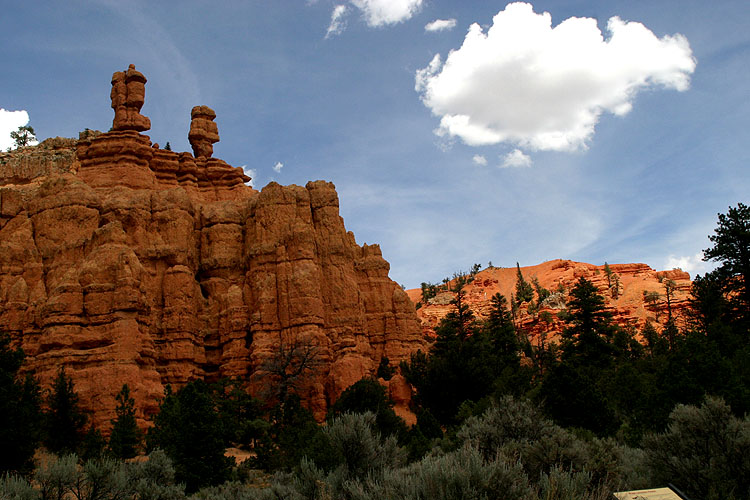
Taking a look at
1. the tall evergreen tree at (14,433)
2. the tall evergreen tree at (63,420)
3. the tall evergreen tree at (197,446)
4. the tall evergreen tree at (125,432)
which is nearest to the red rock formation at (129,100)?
the tall evergreen tree at (63,420)

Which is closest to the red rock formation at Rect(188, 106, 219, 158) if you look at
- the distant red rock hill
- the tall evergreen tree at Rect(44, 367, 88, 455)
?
the tall evergreen tree at Rect(44, 367, 88, 455)

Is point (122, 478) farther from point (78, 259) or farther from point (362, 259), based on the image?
point (362, 259)

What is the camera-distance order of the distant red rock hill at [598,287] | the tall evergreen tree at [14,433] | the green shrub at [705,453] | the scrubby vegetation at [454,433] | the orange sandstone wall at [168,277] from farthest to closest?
the distant red rock hill at [598,287] → the orange sandstone wall at [168,277] → the tall evergreen tree at [14,433] → the green shrub at [705,453] → the scrubby vegetation at [454,433]

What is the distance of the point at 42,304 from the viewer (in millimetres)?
36062

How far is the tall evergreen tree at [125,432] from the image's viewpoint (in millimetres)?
26234

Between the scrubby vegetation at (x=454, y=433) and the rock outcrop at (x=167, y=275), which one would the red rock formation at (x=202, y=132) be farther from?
the scrubby vegetation at (x=454, y=433)

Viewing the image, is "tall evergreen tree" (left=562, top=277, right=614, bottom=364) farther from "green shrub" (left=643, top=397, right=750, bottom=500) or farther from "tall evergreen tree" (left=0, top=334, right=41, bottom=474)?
"tall evergreen tree" (left=0, top=334, right=41, bottom=474)

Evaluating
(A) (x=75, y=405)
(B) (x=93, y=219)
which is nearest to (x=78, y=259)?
(B) (x=93, y=219)

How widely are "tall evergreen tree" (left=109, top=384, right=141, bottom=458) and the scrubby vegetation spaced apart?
95 mm

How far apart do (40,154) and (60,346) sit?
19653 mm

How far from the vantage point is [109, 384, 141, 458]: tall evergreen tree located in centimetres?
2623

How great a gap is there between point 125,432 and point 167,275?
15.1 m

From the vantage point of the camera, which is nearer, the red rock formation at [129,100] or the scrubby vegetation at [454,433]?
the scrubby vegetation at [454,433]

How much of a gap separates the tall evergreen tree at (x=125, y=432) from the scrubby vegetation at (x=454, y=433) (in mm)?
95
